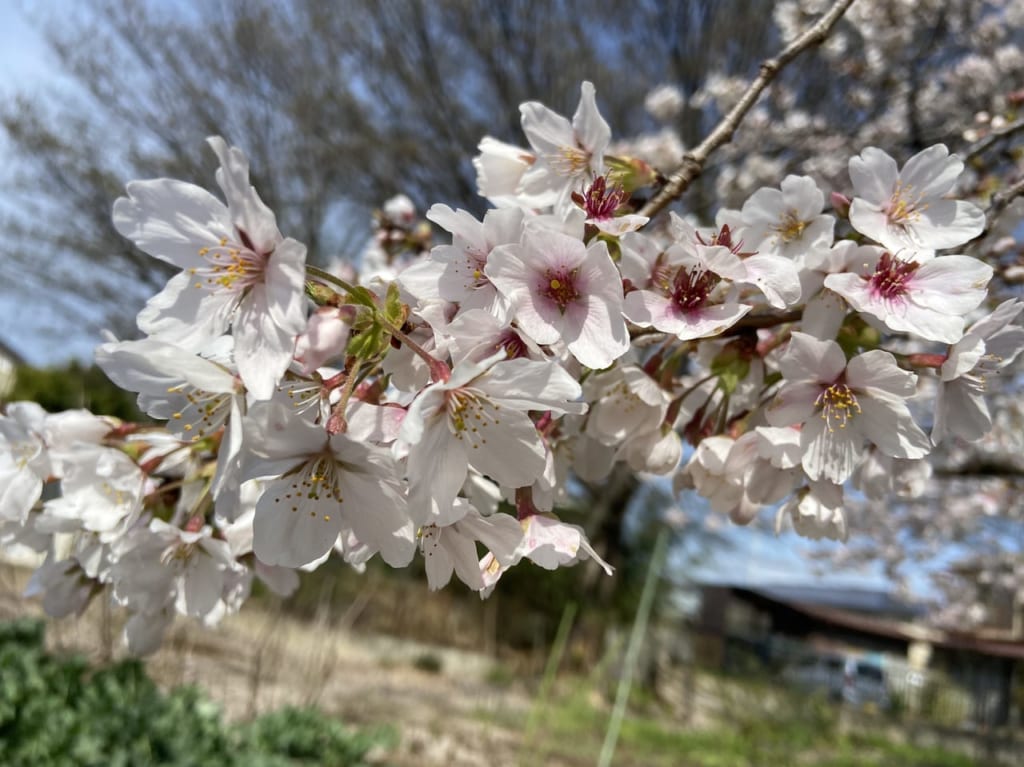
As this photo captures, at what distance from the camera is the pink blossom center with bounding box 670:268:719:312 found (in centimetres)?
71

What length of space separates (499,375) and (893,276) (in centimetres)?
43

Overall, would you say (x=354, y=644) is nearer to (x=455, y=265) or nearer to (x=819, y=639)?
(x=455, y=265)

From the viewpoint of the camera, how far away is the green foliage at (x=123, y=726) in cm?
253

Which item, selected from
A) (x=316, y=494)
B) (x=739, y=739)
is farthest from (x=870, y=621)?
(x=316, y=494)

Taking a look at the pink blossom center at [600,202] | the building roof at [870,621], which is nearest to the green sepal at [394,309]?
the pink blossom center at [600,202]

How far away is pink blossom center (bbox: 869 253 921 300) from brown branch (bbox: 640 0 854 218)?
218 millimetres

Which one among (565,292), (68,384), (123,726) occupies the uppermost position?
(68,384)

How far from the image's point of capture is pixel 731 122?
2.89 ft

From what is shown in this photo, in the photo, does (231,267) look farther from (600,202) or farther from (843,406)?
(843,406)

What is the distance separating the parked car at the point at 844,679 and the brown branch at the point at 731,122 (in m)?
8.00

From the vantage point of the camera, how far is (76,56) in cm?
934

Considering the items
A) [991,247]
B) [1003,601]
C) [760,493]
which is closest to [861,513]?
[1003,601]

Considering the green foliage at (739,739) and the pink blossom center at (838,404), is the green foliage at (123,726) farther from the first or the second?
the pink blossom center at (838,404)

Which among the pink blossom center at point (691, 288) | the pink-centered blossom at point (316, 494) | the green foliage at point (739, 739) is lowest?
the green foliage at point (739, 739)
